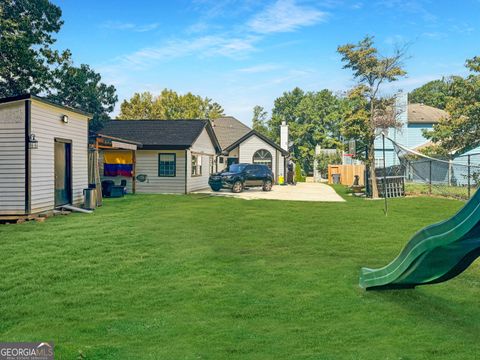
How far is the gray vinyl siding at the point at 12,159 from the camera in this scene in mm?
14656

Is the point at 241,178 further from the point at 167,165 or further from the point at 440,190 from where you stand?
the point at 440,190

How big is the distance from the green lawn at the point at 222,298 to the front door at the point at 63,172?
4772mm

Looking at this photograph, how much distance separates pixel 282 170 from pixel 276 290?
113 feet

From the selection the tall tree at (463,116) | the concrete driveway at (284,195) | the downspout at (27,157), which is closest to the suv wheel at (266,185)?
the concrete driveway at (284,195)

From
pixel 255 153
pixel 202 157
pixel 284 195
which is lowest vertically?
pixel 284 195

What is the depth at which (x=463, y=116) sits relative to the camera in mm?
30547

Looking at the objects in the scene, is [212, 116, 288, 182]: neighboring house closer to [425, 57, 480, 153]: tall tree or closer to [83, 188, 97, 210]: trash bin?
[425, 57, 480, 153]: tall tree

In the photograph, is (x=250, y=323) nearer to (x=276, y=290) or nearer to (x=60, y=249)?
(x=276, y=290)

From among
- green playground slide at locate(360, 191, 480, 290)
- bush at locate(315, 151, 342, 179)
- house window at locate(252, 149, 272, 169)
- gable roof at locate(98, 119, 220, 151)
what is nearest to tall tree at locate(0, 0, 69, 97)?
gable roof at locate(98, 119, 220, 151)

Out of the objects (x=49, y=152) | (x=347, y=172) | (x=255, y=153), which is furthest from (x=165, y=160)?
(x=347, y=172)

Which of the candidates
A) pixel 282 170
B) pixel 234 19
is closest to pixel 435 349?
pixel 234 19

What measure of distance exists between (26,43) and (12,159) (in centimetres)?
1136

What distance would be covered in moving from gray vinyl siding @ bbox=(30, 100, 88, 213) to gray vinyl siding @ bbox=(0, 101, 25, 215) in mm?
336

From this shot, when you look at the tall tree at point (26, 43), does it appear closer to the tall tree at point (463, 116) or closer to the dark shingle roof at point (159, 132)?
the dark shingle roof at point (159, 132)
